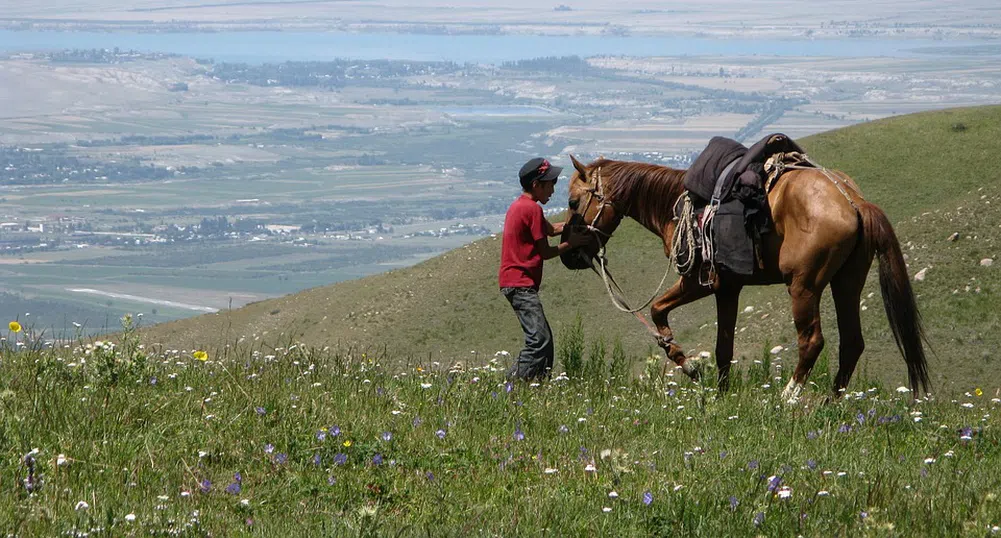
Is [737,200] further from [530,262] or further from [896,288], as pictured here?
[530,262]

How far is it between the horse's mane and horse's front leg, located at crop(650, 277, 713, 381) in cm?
75

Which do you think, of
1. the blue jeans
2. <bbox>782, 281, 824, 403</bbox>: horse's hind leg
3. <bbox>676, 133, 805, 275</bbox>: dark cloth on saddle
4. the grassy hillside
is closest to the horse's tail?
<bbox>782, 281, 824, 403</bbox>: horse's hind leg

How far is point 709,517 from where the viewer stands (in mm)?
4758

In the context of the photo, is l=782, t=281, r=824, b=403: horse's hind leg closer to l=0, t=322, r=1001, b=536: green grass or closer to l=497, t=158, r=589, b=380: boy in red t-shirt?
l=0, t=322, r=1001, b=536: green grass

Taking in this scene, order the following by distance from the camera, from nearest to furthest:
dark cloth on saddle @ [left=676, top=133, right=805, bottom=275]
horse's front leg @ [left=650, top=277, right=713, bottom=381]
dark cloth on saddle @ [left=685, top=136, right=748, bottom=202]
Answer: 1. dark cloth on saddle @ [left=676, top=133, right=805, bottom=275]
2. dark cloth on saddle @ [left=685, top=136, right=748, bottom=202]
3. horse's front leg @ [left=650, top=277, right=713, bottom=381]

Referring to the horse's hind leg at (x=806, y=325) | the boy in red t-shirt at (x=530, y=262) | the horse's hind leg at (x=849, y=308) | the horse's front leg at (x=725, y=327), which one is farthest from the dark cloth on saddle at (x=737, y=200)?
the boy in red t-shirt at (x=530, y=262)

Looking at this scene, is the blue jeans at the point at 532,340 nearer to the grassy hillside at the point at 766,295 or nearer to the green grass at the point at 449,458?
the green grass at the point at 449,458

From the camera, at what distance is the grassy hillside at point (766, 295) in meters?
30.0

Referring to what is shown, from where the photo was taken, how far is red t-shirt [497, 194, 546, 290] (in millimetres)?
9688

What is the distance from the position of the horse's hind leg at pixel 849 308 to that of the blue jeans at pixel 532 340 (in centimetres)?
239

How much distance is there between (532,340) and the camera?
9.70m

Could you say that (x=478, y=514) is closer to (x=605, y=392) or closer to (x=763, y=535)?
(x=763, y=535)

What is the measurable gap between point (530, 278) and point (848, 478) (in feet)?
15.5

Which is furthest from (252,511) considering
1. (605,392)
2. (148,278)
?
(148,278)
